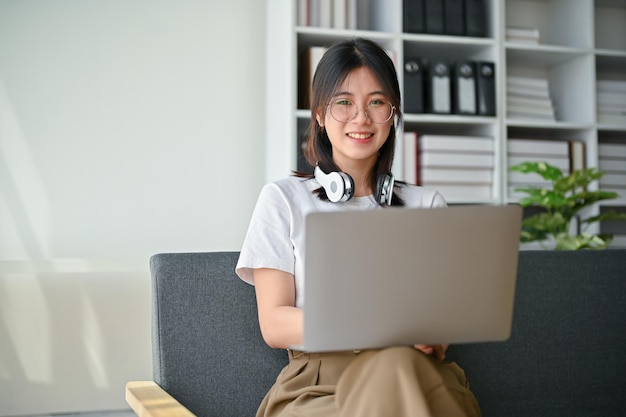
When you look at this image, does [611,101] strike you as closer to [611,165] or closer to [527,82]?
[611,165]

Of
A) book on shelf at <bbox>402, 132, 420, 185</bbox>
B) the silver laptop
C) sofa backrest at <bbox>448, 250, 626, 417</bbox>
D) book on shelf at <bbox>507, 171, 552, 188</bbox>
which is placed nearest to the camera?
the silver laptop

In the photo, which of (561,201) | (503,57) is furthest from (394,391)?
(503,57)

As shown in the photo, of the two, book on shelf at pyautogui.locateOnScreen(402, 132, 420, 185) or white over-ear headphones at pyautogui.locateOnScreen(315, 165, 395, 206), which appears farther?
book on shelf at pyautogui.locateOnScreen(402, 132, 420, 185)

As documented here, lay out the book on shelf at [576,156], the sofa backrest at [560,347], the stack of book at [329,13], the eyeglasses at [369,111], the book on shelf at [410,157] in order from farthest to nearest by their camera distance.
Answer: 1. the book on shelf at [576,156]
2. the book on shelf at [410,157]
3. the stack of book at [329,13]
4. the sofa backrest at [560,347]
5. the eyeglasses at [369,111]

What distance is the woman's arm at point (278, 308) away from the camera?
1.54 m

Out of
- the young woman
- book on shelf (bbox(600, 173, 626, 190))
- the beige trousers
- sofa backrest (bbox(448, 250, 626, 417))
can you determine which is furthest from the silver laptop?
book on shelf (bbox(600, 173, 626, 190))

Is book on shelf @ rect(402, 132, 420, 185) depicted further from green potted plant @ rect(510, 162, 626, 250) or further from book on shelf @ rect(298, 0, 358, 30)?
book on shelf @ rect(298, 0, 358, 30)

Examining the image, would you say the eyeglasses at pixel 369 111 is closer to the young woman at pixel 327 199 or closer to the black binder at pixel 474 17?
the young woman at pixel 327 199

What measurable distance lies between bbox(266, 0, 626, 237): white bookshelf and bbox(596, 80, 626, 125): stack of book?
74 mm

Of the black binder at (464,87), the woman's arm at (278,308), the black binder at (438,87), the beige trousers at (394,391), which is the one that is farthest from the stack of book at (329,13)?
the beige trousers at (394,391)

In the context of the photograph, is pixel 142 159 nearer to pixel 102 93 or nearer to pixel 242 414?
pixel 102 93

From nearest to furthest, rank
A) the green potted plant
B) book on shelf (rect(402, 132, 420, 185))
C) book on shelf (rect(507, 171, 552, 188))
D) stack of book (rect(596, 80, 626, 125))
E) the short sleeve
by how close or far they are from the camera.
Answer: the short sleeve < the green potted plant < book on shelf (rect(402, 132, 420, 185)) < book on shelf (rect(507, 171, 552, 188)) < stack of book (rect(596, 80, 626, 125))

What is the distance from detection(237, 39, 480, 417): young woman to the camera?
4.99 ft

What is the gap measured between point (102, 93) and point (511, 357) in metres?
2.28
